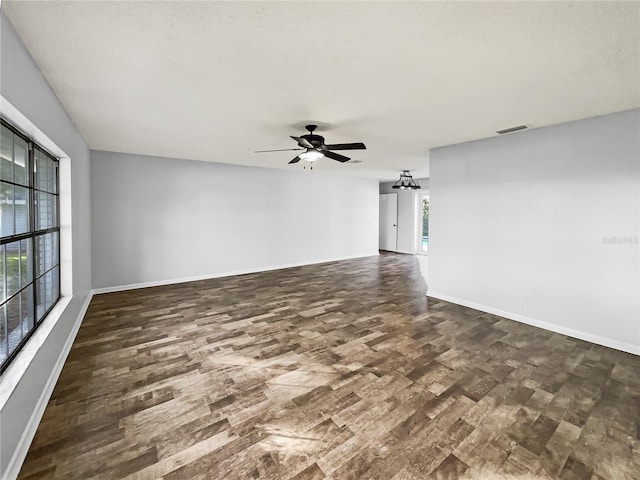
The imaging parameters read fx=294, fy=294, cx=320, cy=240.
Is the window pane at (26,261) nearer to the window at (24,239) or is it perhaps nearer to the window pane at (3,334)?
the window at (24,239)

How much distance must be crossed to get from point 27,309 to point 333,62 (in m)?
3.10

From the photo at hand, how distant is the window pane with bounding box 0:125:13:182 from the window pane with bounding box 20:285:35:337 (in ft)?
2.91

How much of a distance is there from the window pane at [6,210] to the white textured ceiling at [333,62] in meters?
0.94

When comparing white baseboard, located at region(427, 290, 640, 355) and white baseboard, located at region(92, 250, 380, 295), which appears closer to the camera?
white baseboard, located at region(427, 290, 640, 355)

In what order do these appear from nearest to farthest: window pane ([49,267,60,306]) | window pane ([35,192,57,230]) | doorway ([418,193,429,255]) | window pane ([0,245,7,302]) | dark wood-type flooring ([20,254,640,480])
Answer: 1. dark wood-type flooring ([20,254,640,480])
2. window pane ([0,245,7,302])
3. window pane ([35,192,57,230])
4. window pane ([49,267,60,306])
5. doorway ([418,193,429,255])

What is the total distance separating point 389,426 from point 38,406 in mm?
2477

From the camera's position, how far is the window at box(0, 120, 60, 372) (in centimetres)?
197

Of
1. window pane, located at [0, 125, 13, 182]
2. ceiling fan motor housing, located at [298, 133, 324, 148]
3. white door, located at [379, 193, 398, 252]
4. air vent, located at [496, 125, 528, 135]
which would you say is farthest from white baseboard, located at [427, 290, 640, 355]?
white door, located at [379, 193, 398, 252]

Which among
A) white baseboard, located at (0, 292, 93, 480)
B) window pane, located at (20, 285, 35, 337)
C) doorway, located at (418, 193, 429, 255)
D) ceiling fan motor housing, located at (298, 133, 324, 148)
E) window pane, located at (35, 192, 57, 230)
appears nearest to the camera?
white baseboard, located at (0, 292, 93, 480)

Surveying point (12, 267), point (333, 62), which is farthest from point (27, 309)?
point (333, 62)

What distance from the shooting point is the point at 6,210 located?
2.03 metres

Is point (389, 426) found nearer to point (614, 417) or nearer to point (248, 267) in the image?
point (614, 417)

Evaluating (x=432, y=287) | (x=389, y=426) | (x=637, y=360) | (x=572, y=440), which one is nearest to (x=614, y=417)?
(x=572, y=440)

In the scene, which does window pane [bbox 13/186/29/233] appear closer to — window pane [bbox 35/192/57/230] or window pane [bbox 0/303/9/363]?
window pane [bbox 35/192/57/230]
